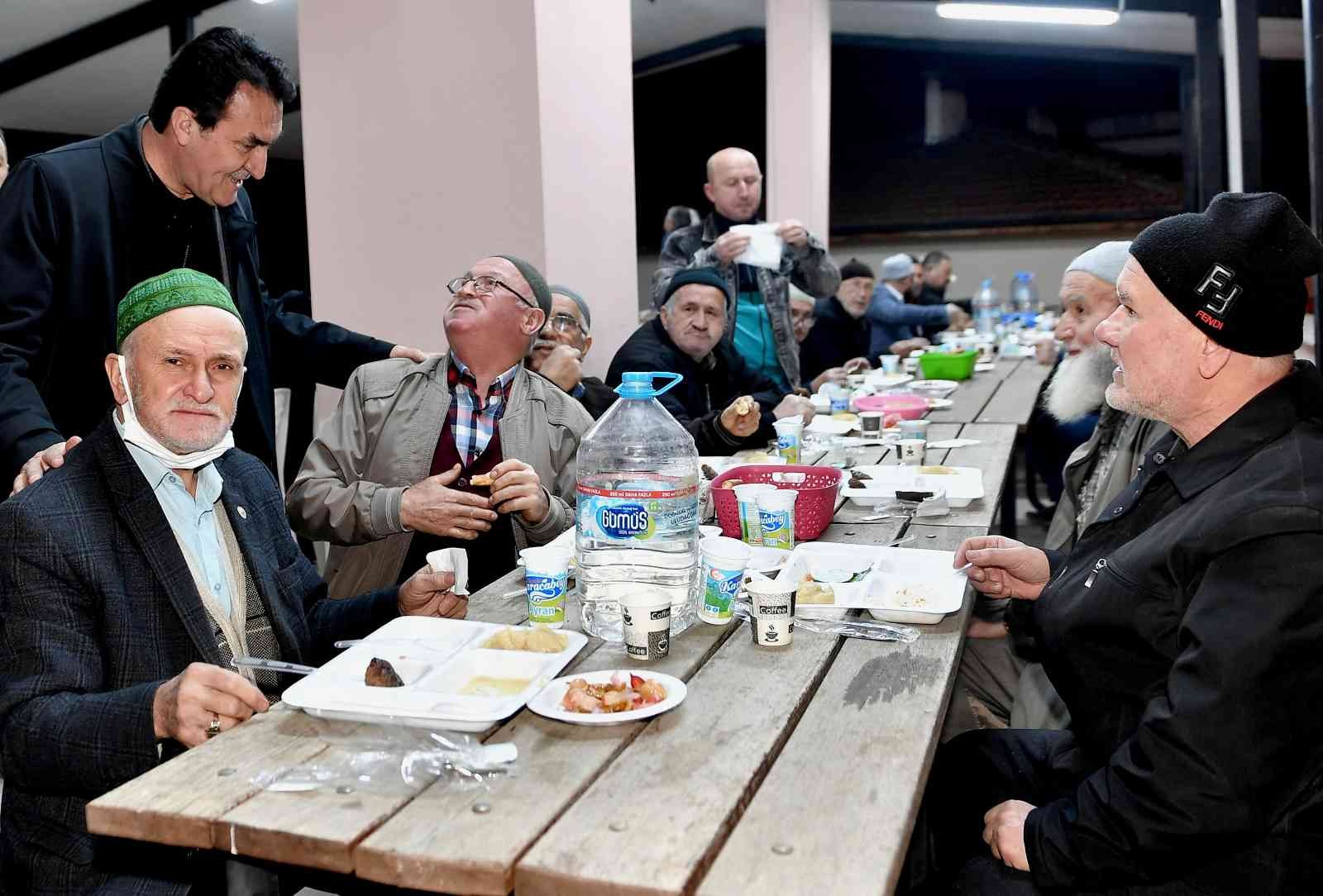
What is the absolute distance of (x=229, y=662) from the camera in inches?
68.1

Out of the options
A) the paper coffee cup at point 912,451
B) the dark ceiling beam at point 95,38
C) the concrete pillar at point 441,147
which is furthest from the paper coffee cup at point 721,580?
the dark ceiling beam at point 95,38

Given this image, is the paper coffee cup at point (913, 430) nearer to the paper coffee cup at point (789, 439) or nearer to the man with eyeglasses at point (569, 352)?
the paper coffee cup at point (789, 439)

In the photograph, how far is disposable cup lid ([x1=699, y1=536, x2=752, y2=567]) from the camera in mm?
1854

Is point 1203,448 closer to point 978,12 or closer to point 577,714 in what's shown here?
point 577,714

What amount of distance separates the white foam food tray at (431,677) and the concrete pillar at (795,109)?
7.55 meters

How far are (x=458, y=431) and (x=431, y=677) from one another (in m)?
1.15

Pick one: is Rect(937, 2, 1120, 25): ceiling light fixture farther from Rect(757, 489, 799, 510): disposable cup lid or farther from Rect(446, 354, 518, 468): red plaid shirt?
Rect(757, 489, 799, 510): disposable cup lid

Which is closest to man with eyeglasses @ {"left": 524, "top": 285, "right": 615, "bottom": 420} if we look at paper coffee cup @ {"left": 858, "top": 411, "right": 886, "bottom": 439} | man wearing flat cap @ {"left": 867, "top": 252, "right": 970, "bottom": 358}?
paper coffee cup @ {"left": 858, "top": 411, "right": 886, "bottom": 439}

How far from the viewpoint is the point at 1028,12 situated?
920 centimetres

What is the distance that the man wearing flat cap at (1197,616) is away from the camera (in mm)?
1289

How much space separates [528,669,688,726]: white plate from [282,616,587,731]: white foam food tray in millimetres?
25

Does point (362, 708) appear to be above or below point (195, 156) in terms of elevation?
below

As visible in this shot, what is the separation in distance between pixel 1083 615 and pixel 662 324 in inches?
102

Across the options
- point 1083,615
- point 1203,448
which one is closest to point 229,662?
point 1083,615
